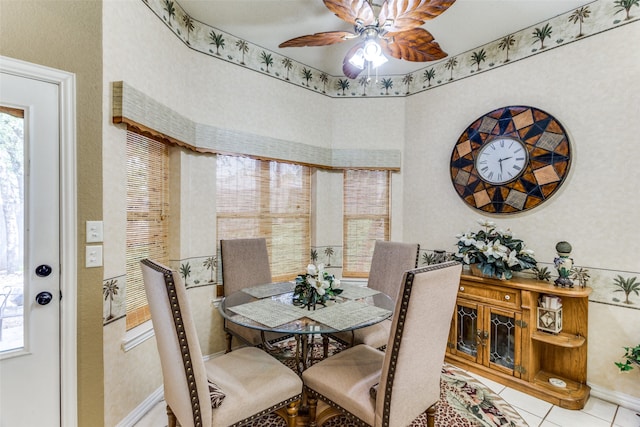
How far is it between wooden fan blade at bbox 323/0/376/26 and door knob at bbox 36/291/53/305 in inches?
86.8

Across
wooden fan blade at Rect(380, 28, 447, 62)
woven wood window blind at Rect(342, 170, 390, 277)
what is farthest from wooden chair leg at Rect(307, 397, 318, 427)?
wooden fan blade at Rect(380, 28, 447, 62)

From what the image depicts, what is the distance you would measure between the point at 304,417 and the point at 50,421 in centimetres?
136

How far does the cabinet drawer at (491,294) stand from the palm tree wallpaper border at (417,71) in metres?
2.02

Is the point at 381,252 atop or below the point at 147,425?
atop

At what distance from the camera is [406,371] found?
1354mm

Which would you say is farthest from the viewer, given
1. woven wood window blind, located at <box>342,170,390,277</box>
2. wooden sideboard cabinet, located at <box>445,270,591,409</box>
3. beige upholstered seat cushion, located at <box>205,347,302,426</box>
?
woven wood window blind, located at <box>342,170,390,277</box>

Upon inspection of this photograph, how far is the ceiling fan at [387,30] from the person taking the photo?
67.8 inches

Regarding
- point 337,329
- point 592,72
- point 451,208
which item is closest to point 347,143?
point 451,208

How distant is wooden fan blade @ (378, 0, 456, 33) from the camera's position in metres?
1.67

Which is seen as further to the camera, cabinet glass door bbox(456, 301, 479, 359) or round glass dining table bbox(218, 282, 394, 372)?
cabinet glass door bbox(456, 301, 479, 359)

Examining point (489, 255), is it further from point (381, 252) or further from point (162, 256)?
point (162, 256)

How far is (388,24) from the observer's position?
1.86m

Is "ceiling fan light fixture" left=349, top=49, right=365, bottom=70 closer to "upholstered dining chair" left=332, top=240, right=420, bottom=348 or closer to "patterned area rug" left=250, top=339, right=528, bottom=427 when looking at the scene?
"upholstered dining chair" left=332, top=240, right=420, bottom=348


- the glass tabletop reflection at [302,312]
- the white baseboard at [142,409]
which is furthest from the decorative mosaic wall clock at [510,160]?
the white baseboard at [142,409]
